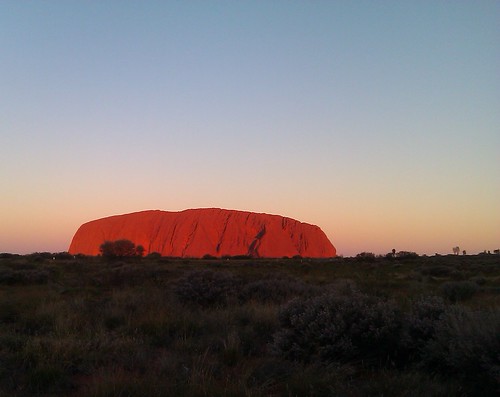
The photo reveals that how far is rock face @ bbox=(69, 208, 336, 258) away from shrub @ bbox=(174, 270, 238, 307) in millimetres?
78284

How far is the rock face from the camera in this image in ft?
320

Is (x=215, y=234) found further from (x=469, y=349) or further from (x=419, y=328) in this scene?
(x=469, y=349)

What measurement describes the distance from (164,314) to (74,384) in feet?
12.7

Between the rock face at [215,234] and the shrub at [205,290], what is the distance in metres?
78.3

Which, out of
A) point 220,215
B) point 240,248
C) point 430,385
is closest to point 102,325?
point 430,385

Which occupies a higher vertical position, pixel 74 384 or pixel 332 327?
pixel 332 327

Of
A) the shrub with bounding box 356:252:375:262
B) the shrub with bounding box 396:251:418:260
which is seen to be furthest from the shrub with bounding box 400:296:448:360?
the shrub with bounding box 396:251:418:260

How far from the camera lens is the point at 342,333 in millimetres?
6742

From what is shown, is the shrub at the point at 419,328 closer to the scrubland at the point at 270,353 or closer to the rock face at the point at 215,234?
the scrubland at the point at 270,353

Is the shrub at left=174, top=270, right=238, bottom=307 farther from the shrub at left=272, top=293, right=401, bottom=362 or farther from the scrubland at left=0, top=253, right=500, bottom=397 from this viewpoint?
the shrub at left=272, top=293, right=401, bottom=362

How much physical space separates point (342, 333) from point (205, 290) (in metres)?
7.46

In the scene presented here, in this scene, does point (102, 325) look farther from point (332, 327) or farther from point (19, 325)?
point (332, 327)

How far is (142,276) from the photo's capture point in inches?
893

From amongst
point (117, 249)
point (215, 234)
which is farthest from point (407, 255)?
point (215, 234)
